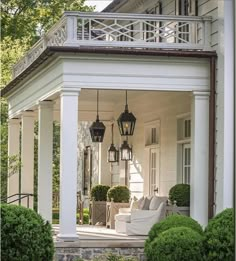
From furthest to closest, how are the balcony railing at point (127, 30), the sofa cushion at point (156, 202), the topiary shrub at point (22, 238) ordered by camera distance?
the sofa cushion at point (156, 202), the balcony railing at point (127, 30), the topiary shrub at point (22, 238)

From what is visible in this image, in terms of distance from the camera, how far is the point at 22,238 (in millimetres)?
11539

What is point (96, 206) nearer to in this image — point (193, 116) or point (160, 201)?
point (160, 201)

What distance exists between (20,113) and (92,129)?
6.98 ft

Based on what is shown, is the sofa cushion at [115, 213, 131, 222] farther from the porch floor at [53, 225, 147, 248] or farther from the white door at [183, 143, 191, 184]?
the white door at [183, 143, 191, 184]

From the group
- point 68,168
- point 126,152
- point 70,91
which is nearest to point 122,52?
point 70,91

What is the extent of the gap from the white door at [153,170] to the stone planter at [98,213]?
1.47 metres

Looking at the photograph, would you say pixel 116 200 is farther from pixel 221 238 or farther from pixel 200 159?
pixel 221 238

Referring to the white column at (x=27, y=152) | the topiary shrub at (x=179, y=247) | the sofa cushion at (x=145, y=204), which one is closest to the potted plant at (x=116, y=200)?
the sofa cushion at (x=145, y=204)

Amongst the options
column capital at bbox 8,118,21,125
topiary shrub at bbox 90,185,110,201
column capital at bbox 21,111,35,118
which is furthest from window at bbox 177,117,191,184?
column capital at bbox 8,118,21,125

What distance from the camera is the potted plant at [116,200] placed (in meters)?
20.5

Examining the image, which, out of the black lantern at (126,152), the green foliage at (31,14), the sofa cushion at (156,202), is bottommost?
the sofa cushion at (156,202)

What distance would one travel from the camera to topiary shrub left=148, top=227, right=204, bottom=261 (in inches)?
497

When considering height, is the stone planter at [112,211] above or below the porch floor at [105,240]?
above

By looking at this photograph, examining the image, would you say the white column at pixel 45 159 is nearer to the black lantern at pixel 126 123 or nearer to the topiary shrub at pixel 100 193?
the black lantern at pixel 126 123
